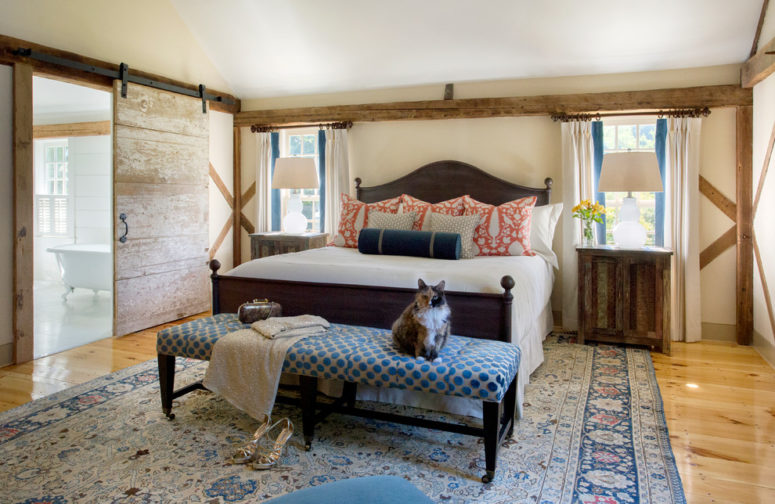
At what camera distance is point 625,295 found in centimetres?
421

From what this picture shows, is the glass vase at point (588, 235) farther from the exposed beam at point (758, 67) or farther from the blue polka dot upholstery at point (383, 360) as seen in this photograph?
the blue polka dot upholstery at point (383, 360)

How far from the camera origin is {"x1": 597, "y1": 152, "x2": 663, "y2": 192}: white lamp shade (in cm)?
414

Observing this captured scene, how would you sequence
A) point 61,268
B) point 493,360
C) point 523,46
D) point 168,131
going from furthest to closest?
point 61,268 < point 168,131 < point 523,46 < point 493,360

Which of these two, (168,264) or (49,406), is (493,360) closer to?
(49,406)

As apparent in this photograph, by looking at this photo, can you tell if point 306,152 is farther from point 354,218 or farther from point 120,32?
point 120,32

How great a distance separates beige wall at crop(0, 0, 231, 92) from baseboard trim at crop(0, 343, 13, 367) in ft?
7.08

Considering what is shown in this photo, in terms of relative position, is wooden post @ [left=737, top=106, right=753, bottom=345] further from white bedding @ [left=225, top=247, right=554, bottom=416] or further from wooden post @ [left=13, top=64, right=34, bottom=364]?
wooden post @ [left=13, top=64, right=34, bottom=364]

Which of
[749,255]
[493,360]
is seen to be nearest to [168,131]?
[493,360]

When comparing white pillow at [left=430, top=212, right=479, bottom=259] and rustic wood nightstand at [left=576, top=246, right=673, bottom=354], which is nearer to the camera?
white pillow at [left=430, top=212, right=479, bottom=259]

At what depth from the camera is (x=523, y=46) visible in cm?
462

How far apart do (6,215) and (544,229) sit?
4.10 meters

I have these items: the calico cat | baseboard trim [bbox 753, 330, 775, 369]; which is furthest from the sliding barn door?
baseboard trim [bbox 753, 330, 775, 369]

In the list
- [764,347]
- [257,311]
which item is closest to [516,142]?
[764,347]

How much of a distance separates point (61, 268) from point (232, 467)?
16.3 feet
